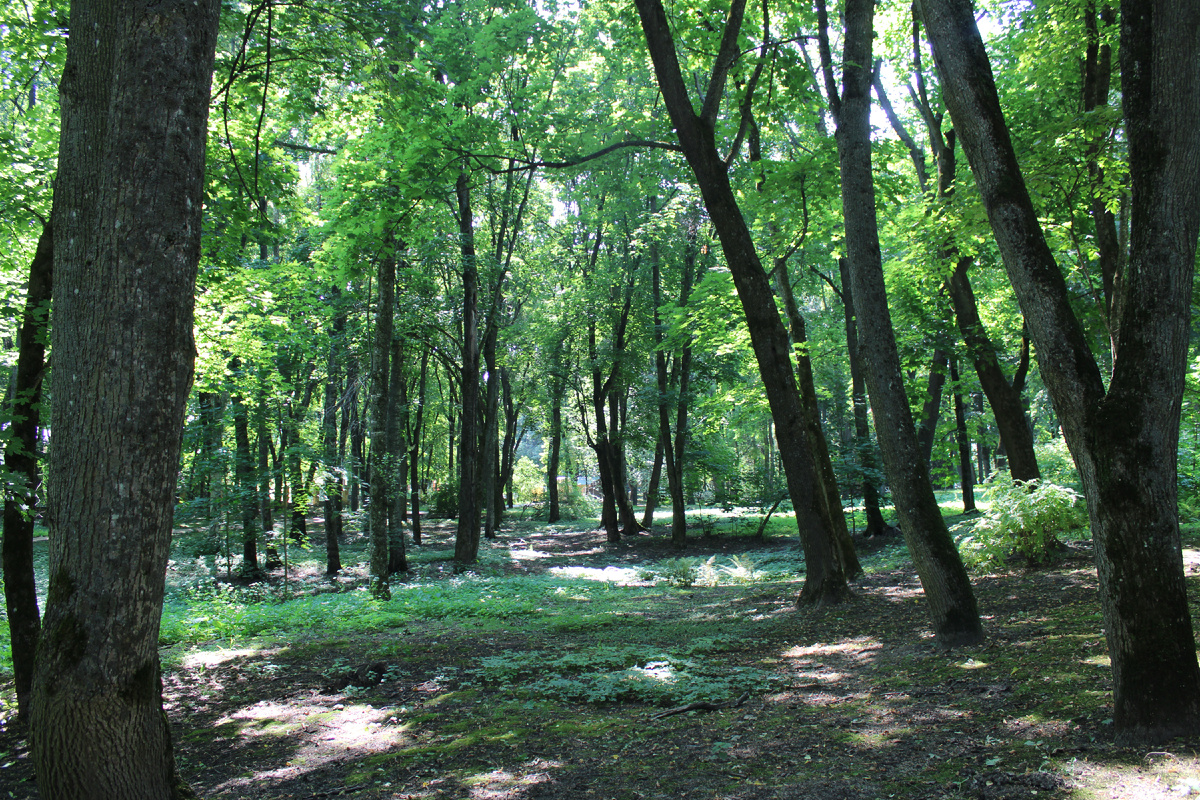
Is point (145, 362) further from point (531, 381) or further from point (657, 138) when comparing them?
point (531, 381)

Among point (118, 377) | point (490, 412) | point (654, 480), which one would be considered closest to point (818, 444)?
point (118, 377)

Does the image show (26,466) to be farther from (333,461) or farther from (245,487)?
(333,461)

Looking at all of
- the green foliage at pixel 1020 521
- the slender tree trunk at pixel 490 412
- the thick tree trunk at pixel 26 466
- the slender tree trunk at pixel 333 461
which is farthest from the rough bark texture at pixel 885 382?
the slender tree trunk at pixel 490 412

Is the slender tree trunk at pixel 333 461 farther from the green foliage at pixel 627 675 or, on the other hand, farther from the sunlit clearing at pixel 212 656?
the green foliage at pixel 627 675

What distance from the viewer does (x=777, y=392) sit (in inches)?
304

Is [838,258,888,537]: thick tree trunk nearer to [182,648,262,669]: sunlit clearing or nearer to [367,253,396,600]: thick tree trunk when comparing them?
[367,253,396,600]: thick tree trunk

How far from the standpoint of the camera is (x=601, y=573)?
16.4m

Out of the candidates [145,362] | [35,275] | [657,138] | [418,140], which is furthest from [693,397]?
[145,362]

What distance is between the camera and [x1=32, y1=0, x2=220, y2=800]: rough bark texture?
104 inches

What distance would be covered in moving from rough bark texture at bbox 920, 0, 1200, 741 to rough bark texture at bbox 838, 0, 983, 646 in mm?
2188

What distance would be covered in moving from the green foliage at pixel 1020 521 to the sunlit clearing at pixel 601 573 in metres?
7.51

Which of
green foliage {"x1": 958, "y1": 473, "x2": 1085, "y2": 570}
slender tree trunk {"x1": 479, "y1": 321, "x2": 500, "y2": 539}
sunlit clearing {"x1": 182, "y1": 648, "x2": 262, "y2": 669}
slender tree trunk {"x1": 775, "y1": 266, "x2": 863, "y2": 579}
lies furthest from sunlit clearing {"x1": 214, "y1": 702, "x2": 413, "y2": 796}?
slender tree trunk {"x1": 479, "y1": 321, "x2": 500, "y2": 539}

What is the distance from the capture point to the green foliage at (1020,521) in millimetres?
8609

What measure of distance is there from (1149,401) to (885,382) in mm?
2634
